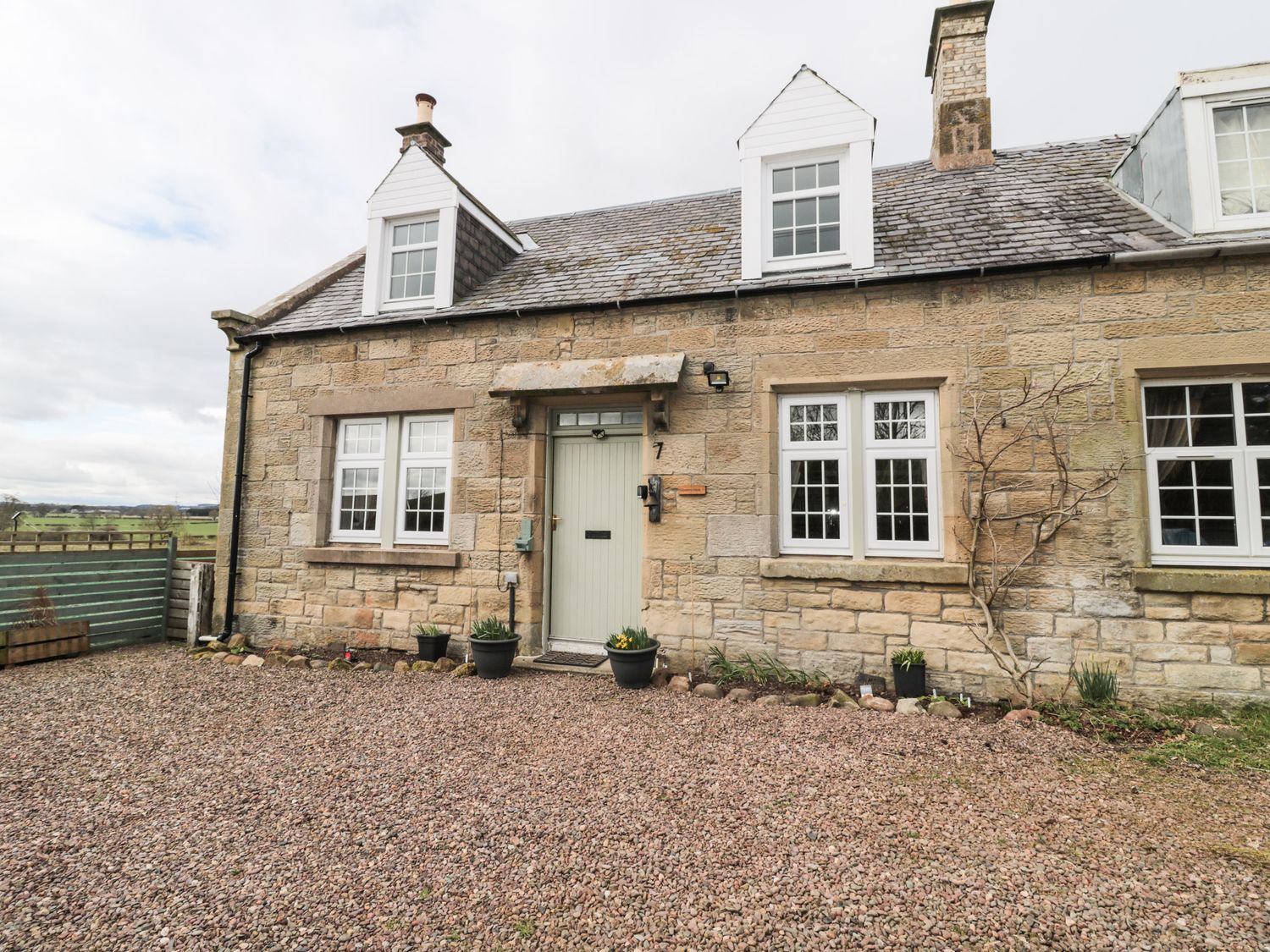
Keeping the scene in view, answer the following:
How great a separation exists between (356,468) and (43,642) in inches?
159

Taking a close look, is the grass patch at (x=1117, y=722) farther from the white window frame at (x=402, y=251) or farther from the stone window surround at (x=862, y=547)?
the white window frame at (x=402, y=251)

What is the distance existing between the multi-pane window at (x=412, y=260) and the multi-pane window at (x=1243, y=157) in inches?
327

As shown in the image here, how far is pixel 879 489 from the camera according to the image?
20.0 ft

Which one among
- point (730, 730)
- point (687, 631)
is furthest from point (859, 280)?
point (730, 730)

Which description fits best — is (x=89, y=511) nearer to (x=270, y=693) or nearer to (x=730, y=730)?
(x=270, y=693)

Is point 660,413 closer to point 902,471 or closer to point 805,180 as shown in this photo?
point 902,471

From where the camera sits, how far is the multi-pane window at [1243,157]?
18.4ft

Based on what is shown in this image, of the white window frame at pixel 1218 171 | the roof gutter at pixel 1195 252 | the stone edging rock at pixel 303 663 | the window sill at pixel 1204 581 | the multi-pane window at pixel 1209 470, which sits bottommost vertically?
the stone edging rock at pixel 303 663

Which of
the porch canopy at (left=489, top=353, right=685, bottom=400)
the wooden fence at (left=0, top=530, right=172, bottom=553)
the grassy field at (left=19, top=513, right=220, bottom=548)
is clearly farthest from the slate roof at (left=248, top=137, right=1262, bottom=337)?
the grassy field at (left=19, top=513, right=220, bottom=548)

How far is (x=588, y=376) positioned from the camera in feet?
21.7

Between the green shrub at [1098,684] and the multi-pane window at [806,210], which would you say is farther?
the multi-pane window at [806,210]

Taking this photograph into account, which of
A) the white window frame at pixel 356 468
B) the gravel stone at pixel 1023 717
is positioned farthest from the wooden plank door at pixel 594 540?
the gravel stone at pixel 1023 717

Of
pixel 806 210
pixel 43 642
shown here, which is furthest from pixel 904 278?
pixel 43 642

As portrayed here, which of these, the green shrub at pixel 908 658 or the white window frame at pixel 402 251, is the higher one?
the white window frame at pixel 402 251
